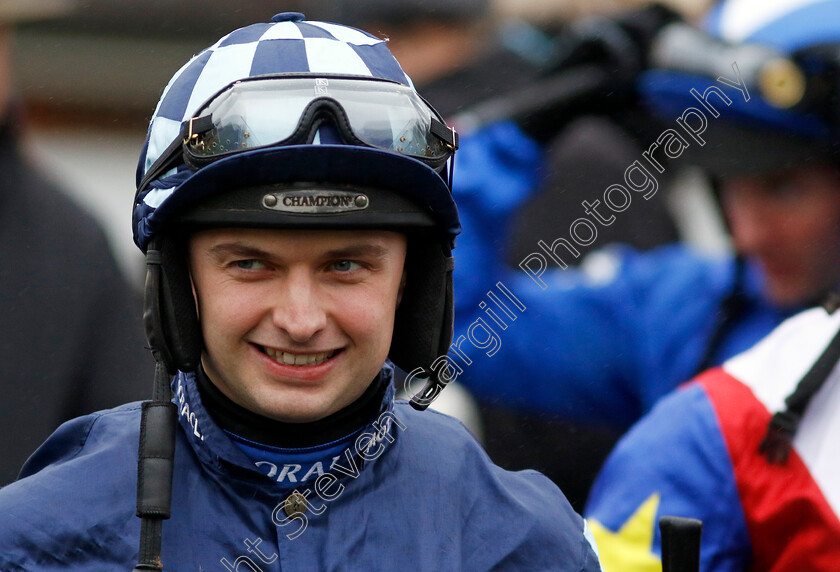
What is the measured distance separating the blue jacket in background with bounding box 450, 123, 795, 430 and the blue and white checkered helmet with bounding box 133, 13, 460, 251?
5.38 ft

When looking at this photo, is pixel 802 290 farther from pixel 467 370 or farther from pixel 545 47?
pixel 545 47

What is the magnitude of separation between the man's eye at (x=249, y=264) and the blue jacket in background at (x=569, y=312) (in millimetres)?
1930

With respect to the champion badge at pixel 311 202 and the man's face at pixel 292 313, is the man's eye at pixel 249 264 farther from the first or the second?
the champion badge at pixel 311 202

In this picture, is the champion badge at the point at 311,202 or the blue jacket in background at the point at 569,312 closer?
the champion badge at the point at 311,202

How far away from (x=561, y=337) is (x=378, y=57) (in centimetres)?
198

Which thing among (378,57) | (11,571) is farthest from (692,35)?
(11,571)

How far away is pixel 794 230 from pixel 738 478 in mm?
995

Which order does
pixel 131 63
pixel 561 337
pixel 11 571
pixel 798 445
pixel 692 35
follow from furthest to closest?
pixel 131 63
pixel 561 337
pixel 692 35
pixel 798 445
pixel 11 571

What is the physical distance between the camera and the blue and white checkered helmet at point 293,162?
2344mm

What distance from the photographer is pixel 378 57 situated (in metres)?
2.65

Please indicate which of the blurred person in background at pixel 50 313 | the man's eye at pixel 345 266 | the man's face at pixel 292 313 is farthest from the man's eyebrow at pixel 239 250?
the blurred person in background at pixel 50 313

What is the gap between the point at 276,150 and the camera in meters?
2.32

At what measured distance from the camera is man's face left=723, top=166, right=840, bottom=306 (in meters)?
3.78

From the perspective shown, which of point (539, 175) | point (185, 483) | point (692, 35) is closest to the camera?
point (185, 483)
